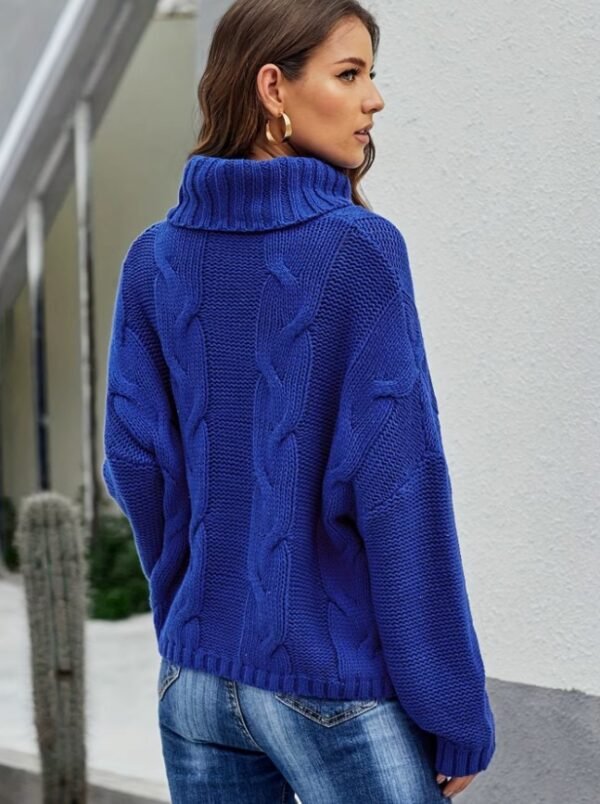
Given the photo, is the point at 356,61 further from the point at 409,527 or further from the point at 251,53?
the point at 409,527

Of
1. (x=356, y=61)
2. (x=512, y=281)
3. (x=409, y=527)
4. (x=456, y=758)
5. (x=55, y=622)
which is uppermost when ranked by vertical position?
(x=356, y=61)

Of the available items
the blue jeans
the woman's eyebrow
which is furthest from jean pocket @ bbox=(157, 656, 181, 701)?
the woman's eyebrow

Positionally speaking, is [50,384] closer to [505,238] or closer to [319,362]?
[505,238]

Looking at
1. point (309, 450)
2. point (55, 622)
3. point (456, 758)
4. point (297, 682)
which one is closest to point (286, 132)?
point (309, 450)

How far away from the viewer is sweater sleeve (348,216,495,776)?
1.53 metres

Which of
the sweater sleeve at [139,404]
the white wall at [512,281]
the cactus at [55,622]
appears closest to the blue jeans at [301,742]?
the sweater sleeve at [139,404]

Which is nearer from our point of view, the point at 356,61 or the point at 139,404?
the point at 356,61

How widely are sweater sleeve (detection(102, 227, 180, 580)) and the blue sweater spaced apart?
0.06m

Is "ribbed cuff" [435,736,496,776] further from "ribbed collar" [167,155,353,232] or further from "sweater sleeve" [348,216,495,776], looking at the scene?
"ribbed collar" [167,155,353,232]

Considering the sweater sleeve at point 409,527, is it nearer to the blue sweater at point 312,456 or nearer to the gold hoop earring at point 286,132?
the blue sweater at point 312,456

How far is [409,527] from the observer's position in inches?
60.7

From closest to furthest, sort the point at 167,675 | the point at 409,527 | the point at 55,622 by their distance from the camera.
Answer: the point at 409,527 < the point at 167,675 < the point at 55,622

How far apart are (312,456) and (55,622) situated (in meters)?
2.07

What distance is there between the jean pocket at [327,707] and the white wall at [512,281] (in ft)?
3.37
